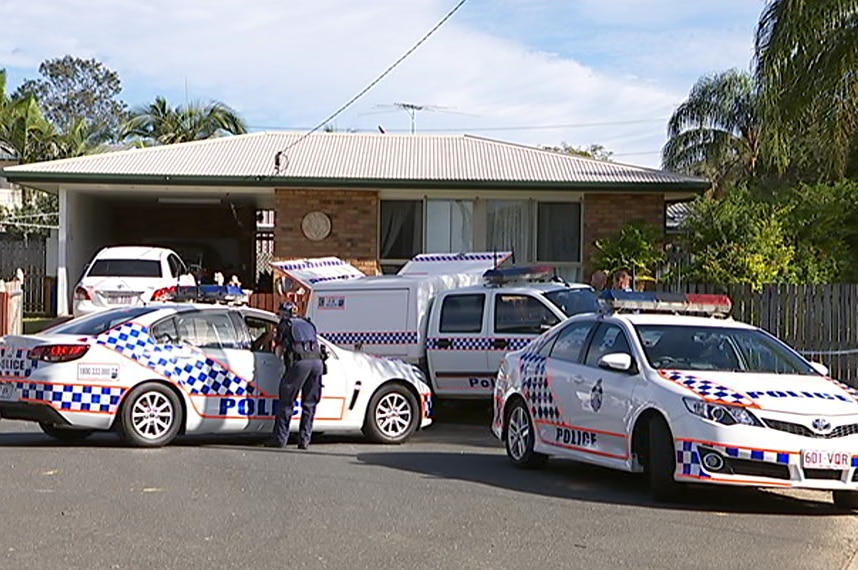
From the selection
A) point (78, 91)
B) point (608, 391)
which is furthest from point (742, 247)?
point (78, 91)

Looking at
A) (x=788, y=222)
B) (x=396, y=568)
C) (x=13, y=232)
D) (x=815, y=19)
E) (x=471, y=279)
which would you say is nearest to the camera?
(x=396, y=568)

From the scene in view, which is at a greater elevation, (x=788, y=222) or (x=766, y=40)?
(x=766, y=40)

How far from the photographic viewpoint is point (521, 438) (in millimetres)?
11930

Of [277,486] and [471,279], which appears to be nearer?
[277,486]

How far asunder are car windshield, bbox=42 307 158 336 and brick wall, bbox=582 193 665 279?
41.5 feet

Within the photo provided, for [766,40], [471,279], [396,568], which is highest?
[766,40]

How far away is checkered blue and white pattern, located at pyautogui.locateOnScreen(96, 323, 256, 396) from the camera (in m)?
12.8

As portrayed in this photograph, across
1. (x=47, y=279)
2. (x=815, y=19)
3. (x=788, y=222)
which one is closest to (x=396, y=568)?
(x=815, y=19)

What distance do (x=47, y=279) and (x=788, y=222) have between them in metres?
14.9

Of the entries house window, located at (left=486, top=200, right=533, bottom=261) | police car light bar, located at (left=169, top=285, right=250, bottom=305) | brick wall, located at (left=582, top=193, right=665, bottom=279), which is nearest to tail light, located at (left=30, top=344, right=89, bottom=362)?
police car light bar, located at (left=169, top=285, right=250, bottom=305)

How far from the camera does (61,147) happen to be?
143ft

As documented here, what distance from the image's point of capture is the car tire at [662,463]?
966 centimetres

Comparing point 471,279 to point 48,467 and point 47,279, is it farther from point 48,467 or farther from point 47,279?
point 47,279

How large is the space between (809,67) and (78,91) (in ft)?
186
